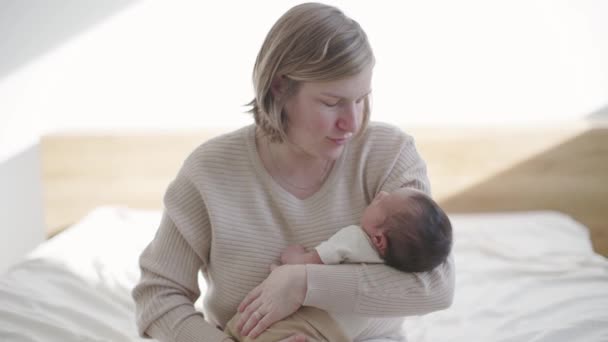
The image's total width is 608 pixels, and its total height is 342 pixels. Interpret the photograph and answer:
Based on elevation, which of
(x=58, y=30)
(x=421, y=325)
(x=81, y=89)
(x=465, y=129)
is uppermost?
(x=58, y=30)

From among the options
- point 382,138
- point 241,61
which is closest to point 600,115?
point 241,61

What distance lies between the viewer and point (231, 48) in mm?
2682

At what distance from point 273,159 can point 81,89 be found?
162 centimetres

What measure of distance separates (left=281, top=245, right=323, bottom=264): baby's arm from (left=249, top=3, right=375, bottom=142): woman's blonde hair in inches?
12.6

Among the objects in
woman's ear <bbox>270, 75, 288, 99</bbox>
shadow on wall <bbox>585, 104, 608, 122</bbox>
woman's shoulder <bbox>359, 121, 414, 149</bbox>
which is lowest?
shadow on wall <bbox>585, 104, 608, 122</bbox>

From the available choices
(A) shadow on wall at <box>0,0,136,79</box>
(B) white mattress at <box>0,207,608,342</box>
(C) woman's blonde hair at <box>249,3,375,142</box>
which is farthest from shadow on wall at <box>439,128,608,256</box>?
(A) shadow on wall at <box>0,0,136,79</box>

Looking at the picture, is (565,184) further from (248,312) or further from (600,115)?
(248,312)

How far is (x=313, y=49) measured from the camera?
1211mm

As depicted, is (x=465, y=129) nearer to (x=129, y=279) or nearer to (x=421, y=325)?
(x=421, y=325)

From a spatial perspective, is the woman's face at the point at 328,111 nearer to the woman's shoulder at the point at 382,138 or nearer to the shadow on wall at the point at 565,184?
the woman's shoulder at the point at 382,138

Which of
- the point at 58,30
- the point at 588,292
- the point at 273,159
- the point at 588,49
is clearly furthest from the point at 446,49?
the point at 58,30

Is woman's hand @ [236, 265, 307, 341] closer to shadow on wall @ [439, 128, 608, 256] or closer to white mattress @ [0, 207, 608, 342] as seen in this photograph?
white mattress @ [0, 207, 608, 342]

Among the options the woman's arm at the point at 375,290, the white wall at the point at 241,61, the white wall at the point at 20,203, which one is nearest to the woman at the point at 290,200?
the woman's arm at the point at 375,290

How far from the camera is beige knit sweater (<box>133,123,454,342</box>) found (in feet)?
4.34
